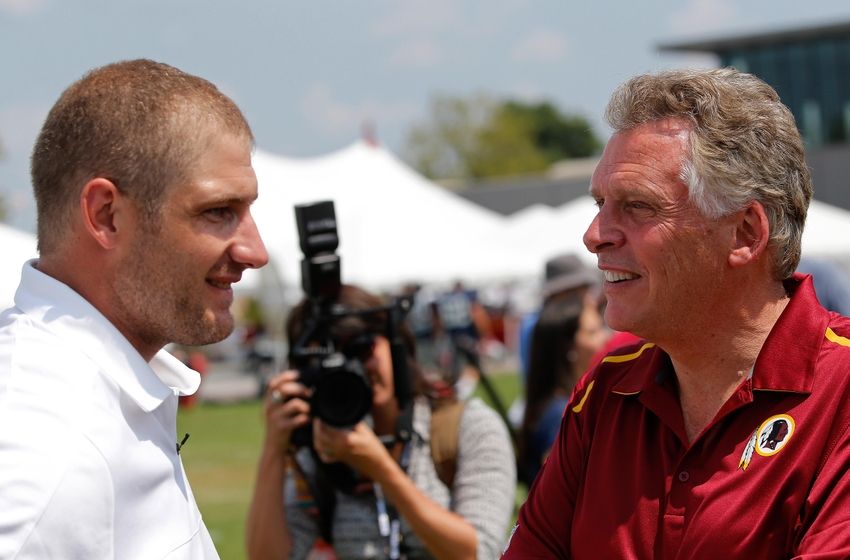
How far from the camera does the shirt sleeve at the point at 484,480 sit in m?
3.70

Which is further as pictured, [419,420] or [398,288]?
[398,288]

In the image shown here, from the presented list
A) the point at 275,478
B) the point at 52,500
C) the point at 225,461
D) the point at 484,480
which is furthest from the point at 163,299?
the point at 225,461

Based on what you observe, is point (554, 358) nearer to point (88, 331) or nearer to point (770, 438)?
point (770, 438)

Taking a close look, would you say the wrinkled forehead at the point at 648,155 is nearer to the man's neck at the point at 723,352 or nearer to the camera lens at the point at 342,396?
the man's neck at the point at 723,352

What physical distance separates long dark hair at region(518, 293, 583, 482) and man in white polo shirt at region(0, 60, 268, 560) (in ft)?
9.54

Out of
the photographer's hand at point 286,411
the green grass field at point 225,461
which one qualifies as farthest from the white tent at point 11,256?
the photographer's hand at point 286,411

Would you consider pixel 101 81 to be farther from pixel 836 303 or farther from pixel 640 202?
pixel 836 303

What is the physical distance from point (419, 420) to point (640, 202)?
1639 mm

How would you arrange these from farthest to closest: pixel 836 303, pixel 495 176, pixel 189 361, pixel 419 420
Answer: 1. pixel 495 176
2. pixel 189 361
3. pixel 836 303
4. pixel 419 420

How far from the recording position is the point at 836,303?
5.30 metres

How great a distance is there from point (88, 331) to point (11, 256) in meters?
8.66

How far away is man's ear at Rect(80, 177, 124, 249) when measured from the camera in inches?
88.7

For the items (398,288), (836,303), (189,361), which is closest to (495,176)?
(189,361)

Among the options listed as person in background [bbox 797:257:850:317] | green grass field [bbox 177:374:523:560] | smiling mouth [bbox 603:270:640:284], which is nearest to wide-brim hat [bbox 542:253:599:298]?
person in background [bbox 797:257:850:317]
